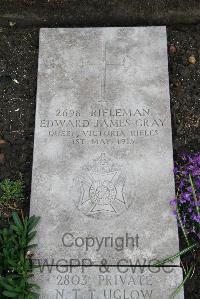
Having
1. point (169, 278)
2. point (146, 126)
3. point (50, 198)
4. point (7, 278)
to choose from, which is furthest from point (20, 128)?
point (169, 278)

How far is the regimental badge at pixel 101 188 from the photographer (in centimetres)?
353

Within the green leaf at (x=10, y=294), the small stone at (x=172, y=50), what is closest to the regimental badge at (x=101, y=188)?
the green leaf at (x=10, y=294)

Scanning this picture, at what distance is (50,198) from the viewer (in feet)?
11.8

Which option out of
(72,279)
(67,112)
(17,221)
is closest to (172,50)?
(67,112)

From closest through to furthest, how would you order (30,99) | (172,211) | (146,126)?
(172,211) → (146,126) → (30,99)

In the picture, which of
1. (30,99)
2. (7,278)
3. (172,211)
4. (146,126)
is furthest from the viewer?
(30,99)

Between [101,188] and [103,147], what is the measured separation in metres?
0.36

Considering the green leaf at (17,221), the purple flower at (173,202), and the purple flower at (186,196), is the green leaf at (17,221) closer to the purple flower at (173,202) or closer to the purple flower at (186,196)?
the purple flower at (173,202)

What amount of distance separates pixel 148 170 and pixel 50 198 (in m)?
0.82

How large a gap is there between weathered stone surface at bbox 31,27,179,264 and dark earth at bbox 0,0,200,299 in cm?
19

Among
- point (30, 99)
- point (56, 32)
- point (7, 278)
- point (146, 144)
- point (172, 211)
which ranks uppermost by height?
point (56, 32)

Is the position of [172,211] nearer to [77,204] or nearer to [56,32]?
[77,204]

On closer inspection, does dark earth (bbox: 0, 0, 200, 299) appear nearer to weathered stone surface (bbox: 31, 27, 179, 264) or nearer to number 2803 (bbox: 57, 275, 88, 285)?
weathered stone surface (bbox: 31, 27, 179, 264)

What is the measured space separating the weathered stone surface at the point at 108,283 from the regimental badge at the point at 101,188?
45cm
